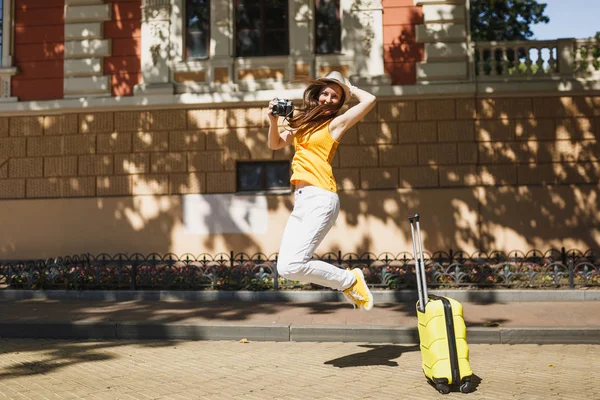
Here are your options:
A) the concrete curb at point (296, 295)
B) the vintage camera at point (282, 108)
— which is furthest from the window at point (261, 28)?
the vintage camera at point (282, 108)

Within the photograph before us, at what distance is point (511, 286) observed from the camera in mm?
10188

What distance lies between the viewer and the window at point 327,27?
14.4m

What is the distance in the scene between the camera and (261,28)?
48.0 feet

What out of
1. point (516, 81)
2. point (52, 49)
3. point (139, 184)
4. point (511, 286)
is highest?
point (52, 49)

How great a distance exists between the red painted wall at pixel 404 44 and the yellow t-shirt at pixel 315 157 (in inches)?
365

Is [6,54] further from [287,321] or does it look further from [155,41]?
[287,321]

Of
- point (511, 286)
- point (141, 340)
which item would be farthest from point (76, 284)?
point (511, 286)

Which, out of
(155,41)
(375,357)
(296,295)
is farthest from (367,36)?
(375,357)

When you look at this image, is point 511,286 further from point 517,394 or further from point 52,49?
point 52,49

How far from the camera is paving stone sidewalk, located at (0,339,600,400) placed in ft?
15.4

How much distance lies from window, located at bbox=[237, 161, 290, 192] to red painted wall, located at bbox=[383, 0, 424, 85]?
3.24 m

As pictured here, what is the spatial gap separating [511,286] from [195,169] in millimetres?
7504

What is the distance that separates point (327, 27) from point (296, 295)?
7.18m

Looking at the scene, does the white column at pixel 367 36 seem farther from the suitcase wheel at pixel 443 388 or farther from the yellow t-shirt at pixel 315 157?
the suitcase wheel at pixel 443 388
